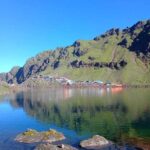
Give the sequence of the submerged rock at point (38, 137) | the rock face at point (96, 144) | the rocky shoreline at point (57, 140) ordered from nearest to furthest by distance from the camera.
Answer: the rocky shoreline at point (57, 140) → the rock face at point (96, 144) → the submerged rock at point (38, 137)

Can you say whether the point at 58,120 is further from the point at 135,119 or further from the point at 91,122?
the point at 135,119

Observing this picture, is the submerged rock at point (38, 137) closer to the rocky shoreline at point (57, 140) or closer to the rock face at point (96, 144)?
the rocky shoreline at point (57, 140)

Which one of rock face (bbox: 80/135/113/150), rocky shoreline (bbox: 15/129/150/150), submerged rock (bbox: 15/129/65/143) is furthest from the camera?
submerged rock (bbox: 15/129/65/143)

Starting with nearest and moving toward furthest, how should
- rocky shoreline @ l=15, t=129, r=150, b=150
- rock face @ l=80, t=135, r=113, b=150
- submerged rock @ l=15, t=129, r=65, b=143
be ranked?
rocky shoreline @ l=15, t=129, r=150, b=150 < rock face @ l=80, t=135, r=113, b=150 < submerged rock @ l=15, t=129, r=65, b=143

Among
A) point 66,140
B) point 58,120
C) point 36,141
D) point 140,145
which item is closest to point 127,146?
point 140,145

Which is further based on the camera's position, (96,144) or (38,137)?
(38,137)

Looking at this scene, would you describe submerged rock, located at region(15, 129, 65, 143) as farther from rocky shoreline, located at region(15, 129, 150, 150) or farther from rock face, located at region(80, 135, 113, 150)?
rock face, located at region(80, 135, 113, 150)

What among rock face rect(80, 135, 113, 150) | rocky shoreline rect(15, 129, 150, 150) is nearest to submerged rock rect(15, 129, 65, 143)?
rocky shoreline rect(15, 129, 150, 150)

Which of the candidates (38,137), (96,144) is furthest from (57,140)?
(96,144)

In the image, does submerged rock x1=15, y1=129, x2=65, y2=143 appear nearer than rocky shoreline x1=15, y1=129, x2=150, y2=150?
No

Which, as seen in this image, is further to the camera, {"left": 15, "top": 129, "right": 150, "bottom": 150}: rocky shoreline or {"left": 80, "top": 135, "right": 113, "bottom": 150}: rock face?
{"left": 80, "top": 135, "right": 113, "bottom": 150}: rock face

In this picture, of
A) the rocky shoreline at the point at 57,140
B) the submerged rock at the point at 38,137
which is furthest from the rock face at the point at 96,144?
the submerged rock at the point at 38,137

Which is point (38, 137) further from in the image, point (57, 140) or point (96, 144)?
point (96, 144)

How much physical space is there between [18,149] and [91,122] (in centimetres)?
4963
